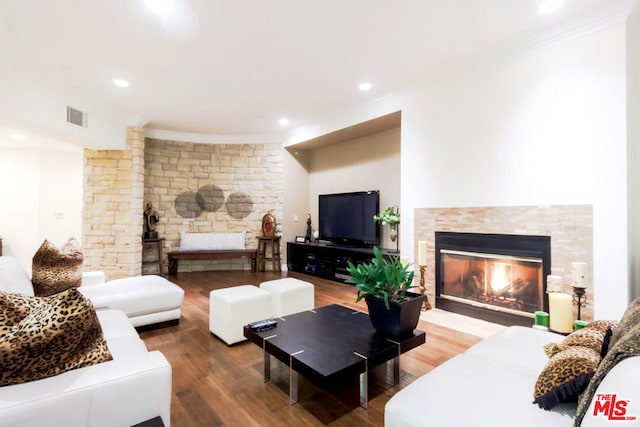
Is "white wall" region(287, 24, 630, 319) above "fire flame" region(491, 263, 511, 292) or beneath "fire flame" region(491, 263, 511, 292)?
above

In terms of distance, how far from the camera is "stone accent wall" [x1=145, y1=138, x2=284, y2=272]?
5965 mm

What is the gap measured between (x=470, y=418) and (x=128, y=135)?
18.8ft

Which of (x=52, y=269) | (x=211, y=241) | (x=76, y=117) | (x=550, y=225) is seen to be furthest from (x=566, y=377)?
(x=211, y=241)

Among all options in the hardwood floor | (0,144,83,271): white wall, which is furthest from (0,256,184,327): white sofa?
(0,144,83,271): white wall

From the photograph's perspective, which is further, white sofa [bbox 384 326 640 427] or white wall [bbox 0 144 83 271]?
white wall [bbox 0 144 83 271]

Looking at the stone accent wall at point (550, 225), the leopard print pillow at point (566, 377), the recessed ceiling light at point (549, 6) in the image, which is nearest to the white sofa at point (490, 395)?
the leopard print pillow at point (566, 377)

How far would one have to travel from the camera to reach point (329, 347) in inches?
73.5

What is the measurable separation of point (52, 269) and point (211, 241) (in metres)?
3.63

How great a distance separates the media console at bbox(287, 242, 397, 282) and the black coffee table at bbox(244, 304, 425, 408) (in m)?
2.38

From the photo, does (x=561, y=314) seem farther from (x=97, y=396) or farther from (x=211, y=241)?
(x=211, y=241)

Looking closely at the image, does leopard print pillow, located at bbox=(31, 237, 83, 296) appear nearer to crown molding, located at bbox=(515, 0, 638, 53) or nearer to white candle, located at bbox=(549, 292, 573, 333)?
white candle, located at bbox=(549, 292, 573, 333)

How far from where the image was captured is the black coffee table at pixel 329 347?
5.36 feet

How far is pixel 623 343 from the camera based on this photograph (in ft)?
3.01

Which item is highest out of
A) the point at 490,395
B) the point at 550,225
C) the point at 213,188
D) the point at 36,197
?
the point at 213,188
